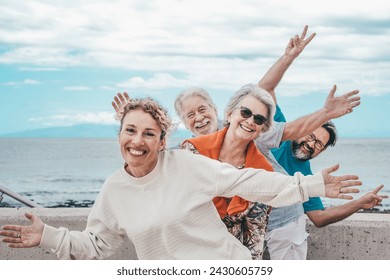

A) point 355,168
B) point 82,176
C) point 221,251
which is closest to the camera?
point 221,251

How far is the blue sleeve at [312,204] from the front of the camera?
3.48m

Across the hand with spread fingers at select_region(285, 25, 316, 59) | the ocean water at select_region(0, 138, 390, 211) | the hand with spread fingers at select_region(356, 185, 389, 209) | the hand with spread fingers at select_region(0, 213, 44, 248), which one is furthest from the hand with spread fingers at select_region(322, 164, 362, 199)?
the ocean water at select_region(0, 138, 390, 211)

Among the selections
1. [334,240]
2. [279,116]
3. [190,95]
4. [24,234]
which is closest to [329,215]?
[334,240]

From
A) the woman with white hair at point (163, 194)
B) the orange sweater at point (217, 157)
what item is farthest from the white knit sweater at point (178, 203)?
the orange sweater at point (217, 157)

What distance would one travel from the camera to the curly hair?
264cm

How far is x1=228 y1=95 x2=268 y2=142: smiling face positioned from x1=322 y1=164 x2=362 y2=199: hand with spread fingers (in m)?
0.39

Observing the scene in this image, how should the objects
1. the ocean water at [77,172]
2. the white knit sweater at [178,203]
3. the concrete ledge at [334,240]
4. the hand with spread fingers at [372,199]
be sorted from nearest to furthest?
the white knit sweater at [178,203] → the hand with spread fingers at [372,199] → the concrete ledge at [334,240] → the ocean water at [77,172]

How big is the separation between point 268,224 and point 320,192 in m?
0.70

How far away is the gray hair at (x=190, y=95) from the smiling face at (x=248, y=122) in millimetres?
331

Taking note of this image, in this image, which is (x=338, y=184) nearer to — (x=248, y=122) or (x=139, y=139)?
(x=248, y=122)

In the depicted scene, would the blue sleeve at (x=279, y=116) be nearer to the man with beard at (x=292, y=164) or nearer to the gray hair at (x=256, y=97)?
the man with beard at (x=292, y=164)
